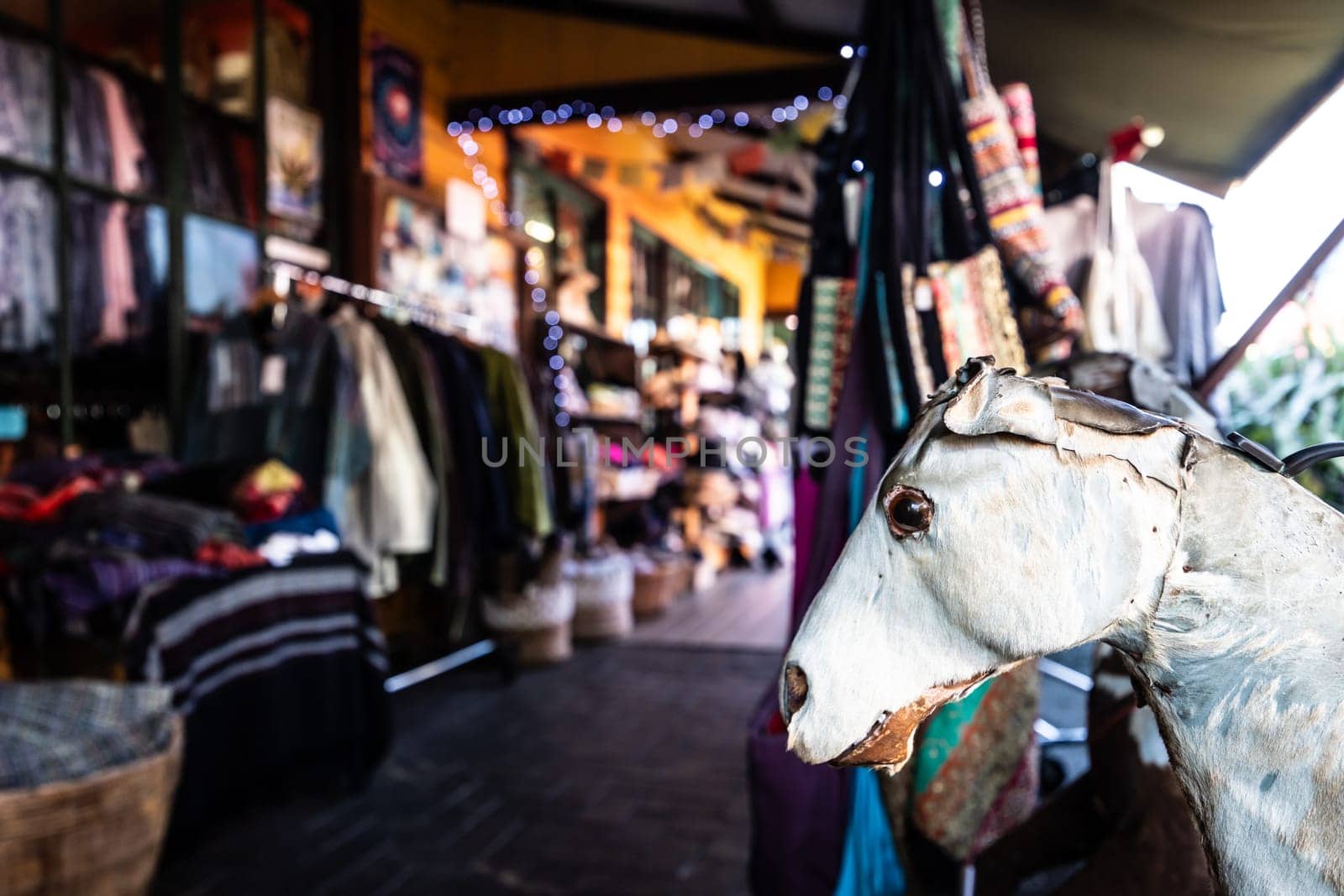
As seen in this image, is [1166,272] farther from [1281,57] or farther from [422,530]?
[422,530]

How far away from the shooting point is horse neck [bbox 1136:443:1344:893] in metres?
0.60

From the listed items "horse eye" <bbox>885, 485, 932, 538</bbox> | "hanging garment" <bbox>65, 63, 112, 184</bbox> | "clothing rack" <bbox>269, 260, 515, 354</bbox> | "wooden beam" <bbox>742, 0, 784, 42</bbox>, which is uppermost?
"wooden beam" <bbox>742, 0, 784, 42</bbox>

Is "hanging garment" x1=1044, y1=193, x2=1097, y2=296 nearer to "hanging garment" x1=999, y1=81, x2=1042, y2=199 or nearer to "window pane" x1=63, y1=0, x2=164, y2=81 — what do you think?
"hanging garment" x1=999, y1=81, x2=1042, y2=199

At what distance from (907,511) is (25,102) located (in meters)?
3.38

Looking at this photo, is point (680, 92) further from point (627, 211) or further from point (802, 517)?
point (802, 517)

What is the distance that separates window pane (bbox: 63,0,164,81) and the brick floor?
2707 millimetres

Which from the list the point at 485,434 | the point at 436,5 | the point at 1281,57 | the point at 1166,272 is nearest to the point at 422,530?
the point at 485,434

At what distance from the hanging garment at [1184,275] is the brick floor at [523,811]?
1790 mm

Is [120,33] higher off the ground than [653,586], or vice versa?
[120,33]

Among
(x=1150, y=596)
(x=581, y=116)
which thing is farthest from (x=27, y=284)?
(x=1150, y=596)

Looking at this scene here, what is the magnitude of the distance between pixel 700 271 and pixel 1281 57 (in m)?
7.41

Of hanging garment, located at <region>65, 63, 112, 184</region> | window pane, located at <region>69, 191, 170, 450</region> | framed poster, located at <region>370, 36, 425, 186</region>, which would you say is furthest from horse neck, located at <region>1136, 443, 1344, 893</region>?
framed poster, located at <region>370, 36, 425, 186</region>

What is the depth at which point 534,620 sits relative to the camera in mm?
4242

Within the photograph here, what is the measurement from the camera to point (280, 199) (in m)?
3.76
